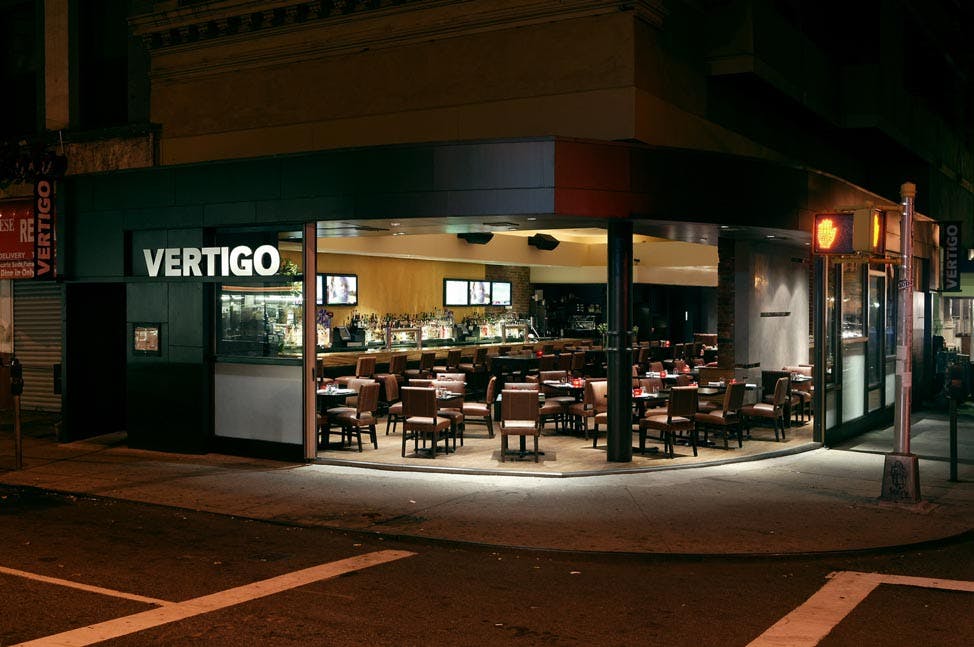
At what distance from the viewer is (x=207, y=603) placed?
705 centimetres

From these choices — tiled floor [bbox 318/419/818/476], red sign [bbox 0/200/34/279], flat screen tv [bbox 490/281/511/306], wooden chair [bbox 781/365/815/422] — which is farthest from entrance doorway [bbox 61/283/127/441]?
flat screen tv [bbox 490/281/511/306]

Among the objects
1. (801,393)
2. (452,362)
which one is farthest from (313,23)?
(801,393)

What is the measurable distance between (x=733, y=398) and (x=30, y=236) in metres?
11.9

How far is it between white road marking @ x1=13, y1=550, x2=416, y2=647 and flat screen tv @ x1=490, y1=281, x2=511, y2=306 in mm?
19972

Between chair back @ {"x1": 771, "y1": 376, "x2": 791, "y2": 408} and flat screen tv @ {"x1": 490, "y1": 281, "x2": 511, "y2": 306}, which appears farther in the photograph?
flat screen tv @ {"x1": 490, "y1": 281, "x2": 511, "y2": 306}

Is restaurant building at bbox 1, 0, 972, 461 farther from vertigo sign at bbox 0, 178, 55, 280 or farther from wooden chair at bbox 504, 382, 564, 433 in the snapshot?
wooden chair at bbox 504, 382, 564, 433

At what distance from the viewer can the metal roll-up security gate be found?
747 inches

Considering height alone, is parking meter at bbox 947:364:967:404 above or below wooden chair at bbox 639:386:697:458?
above

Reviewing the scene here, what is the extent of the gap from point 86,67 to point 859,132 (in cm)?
1639

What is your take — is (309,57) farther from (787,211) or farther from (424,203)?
(787,211)

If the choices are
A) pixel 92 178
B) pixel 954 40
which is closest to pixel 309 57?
pixel 92 178

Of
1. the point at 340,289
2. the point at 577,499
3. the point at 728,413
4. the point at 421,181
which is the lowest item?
the point at 577,499

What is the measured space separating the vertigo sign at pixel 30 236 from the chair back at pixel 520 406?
7.84 metres

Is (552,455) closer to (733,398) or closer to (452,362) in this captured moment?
(733,398)
